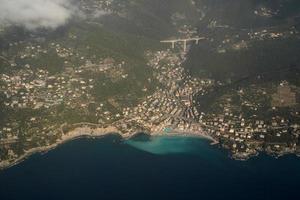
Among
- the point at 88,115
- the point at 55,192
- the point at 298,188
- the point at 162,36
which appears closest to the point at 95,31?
the point at 162,36

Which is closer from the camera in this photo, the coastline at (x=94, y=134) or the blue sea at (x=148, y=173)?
the blue sea at (x=148, y=173)

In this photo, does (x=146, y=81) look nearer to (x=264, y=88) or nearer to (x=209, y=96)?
(x=209, y=96)

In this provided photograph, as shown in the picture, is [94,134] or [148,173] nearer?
[148,173]

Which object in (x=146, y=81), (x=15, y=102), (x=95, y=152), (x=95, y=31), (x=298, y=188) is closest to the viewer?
(x=298, y=188)

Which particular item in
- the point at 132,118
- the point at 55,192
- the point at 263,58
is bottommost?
the point at 55,192

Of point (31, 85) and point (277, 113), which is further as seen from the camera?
point (31, 85)

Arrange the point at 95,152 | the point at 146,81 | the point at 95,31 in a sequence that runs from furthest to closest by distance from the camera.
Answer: the point at 95,31 < the point at 146,81 < the point at 95,152

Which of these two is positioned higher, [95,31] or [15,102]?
[95,31]

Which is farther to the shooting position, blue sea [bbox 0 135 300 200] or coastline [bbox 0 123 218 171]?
coastline [bbox 0 123 218 171]
